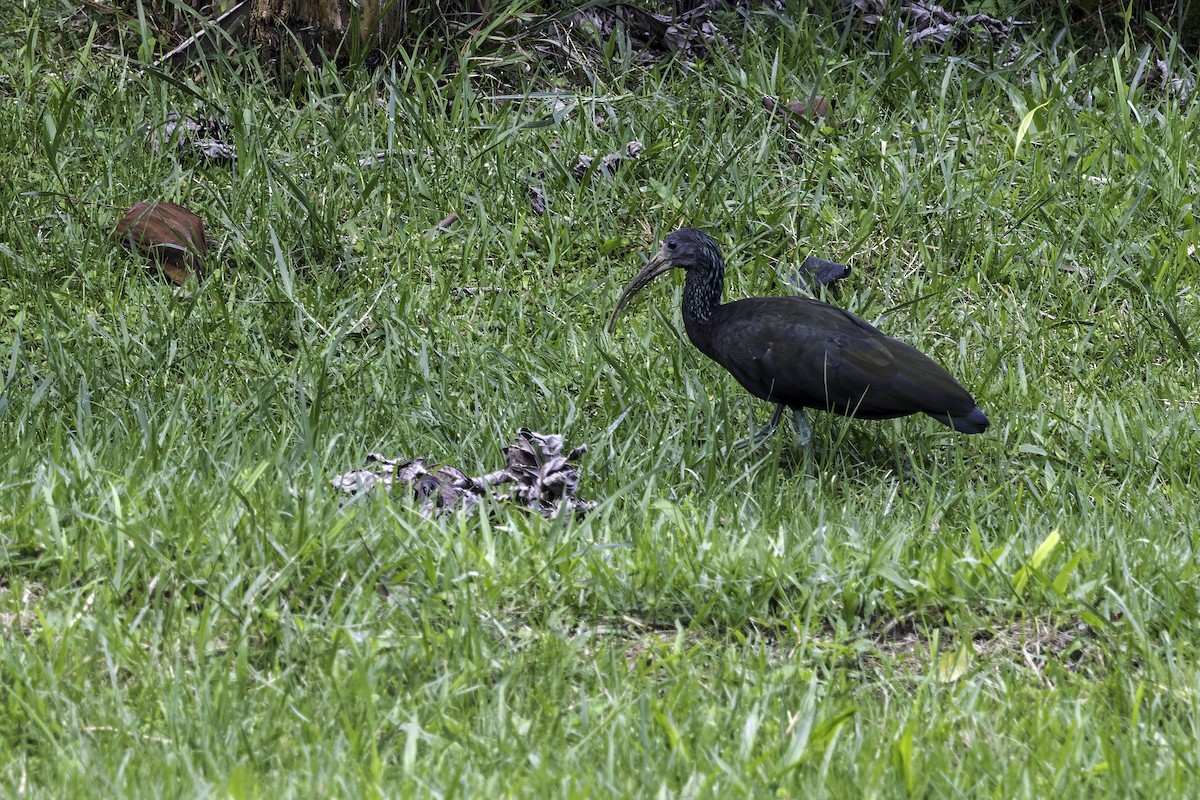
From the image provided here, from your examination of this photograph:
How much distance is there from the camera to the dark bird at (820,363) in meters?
4.61

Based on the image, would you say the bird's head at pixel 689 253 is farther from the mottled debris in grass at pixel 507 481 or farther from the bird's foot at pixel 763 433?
the mottled debris in grass at pixel 507 481

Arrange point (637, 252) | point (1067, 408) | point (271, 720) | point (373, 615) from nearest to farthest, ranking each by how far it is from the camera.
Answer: point (271, 720) → point (373, 615) → point (1067, 408) → point (637, 252)

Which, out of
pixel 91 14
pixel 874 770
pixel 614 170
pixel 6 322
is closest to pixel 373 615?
pixel 874 770

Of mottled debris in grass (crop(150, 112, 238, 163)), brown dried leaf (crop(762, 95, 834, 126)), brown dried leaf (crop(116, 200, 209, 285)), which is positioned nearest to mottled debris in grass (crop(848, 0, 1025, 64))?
brown dried leaf (crop(762, 95, 834, 126))

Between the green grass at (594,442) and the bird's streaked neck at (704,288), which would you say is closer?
the green grass at (594,442)

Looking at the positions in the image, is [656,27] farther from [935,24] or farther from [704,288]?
[704,288]

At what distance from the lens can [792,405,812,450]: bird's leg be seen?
16.4ft

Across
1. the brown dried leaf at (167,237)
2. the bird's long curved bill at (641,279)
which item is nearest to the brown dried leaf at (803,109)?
the bird's long curved bill at (641,279)

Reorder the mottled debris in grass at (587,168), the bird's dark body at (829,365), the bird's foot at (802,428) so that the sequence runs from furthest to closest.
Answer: the mottled debris in grass at (587,168)
the bird's foot at (802,428)
the bird's dark body at (829,365)

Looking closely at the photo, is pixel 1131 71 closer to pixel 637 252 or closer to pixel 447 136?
pixel 637 252

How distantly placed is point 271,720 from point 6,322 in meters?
3.28

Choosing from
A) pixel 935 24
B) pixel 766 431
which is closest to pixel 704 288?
pixel 766 431

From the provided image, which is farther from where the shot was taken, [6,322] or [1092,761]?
[6,322]

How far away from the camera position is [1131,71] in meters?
7.23
